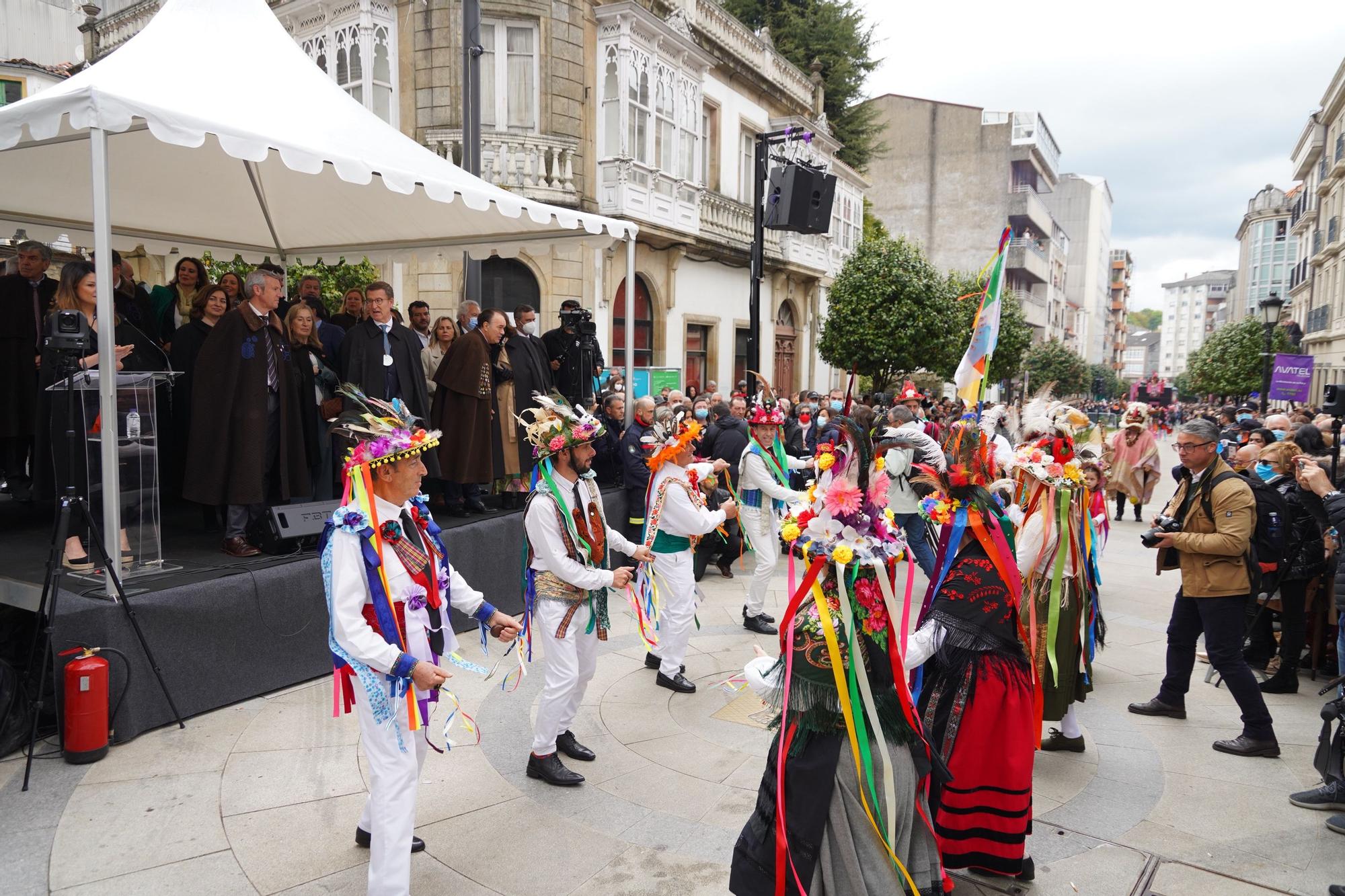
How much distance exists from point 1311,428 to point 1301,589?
10.7 feet

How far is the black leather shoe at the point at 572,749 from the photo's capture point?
4.77 metres

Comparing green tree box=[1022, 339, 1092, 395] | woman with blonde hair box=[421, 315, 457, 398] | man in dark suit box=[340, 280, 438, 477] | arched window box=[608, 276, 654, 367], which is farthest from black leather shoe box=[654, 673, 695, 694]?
green tree box=[1022, 339, 1092, 395]

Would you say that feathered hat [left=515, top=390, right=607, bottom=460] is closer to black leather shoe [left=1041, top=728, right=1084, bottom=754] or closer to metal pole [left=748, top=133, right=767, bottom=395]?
black leather shoe [left=1041, top=728, right=1084, bottom=754]

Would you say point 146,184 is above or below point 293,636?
above

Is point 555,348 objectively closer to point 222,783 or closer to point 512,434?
point 512,434

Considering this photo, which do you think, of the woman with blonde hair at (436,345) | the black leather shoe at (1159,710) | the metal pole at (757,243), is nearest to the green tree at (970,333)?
the metal pole at (757,243)

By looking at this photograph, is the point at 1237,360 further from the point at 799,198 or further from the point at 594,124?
the point at 799,198

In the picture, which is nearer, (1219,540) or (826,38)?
(1219,540)

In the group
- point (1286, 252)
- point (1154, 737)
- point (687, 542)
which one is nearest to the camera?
point (1154, 737)

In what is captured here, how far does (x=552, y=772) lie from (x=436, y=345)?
16.1 ft

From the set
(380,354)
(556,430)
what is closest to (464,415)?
(380,354)

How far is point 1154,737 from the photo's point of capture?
527 centimetres

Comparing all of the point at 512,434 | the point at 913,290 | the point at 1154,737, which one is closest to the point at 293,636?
the point at 512,434

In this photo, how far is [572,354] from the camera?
9.36 metres
